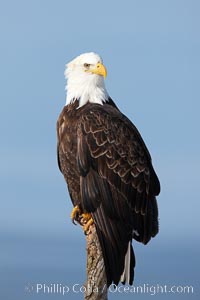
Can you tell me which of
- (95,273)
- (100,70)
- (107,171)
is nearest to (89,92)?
(100,70)

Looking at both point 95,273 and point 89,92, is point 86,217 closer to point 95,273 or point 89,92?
point 95,273

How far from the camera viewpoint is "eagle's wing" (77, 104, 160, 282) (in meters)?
9.75

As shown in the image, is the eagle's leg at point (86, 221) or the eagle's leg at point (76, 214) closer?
the eagle's leg at point (86, 221)

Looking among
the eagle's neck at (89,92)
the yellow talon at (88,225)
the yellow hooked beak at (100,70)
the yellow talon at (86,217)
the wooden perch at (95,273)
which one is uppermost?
the yellow hooked beak at (100,70)

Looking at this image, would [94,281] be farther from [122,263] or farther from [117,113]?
[117,113]

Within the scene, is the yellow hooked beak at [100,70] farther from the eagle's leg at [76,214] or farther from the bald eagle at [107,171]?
the eagle's leg at [76,214]

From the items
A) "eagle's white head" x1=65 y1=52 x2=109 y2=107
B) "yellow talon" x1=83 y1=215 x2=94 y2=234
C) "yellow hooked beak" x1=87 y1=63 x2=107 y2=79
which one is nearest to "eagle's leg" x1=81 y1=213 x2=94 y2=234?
"yellow talon" x1=83 y1=215 x2=94 y2=234

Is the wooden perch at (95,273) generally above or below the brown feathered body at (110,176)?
below

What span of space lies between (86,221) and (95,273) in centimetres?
83

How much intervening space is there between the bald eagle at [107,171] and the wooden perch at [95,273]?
7 cm

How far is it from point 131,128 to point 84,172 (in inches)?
34.2

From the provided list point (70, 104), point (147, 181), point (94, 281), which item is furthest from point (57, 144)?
point (94, 281)

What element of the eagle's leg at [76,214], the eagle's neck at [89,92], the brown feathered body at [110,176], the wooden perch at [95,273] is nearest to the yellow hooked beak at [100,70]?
the eagle's neck at [89,92]

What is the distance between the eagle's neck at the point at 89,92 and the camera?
420 inches
